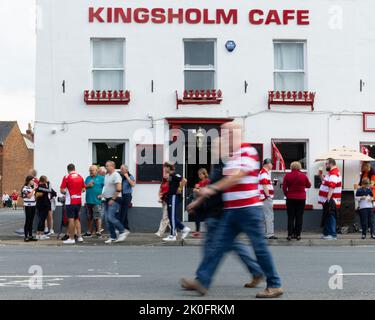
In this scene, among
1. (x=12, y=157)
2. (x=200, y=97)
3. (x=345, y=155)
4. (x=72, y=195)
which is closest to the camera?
(x=72, y=195)

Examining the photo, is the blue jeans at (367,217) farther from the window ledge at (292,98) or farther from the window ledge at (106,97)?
the window ledge at (106,97)

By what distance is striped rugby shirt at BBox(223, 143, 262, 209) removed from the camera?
26.5ft

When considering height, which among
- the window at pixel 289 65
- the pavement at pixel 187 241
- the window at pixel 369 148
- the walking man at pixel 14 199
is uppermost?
the window at pixel 289 65

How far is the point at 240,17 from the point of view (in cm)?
2003

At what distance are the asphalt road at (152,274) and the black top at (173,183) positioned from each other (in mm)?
2159

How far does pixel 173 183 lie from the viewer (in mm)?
16594

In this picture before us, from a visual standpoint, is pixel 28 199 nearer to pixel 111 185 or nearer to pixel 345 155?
pixel 111 185

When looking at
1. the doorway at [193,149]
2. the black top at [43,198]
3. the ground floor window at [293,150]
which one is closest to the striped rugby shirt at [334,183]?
the ground floor window at [293,150]

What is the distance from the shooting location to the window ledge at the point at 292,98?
19.9 metres

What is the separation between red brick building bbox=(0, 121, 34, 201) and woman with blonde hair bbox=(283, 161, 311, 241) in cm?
5022

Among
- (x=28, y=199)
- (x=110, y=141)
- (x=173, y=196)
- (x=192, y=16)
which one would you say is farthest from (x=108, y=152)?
(x=192, y=16)

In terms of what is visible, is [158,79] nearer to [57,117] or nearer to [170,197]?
[57,117]

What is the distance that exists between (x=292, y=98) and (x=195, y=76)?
2990 millimetres

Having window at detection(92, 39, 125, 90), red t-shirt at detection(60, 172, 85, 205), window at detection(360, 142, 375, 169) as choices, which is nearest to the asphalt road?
red t-shirt at detection(60, 172, 85, 205)
